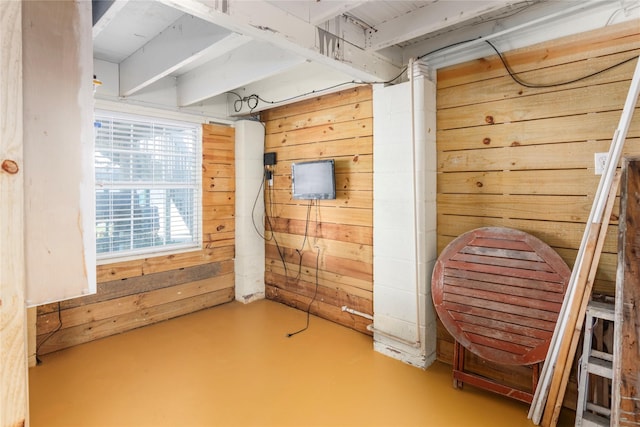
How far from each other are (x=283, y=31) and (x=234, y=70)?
4.06 ft

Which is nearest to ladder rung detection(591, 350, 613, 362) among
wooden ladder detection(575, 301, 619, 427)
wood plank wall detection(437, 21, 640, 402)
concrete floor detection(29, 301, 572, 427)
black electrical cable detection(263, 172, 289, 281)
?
wooden ladder detection(575, 301, 619, 427)

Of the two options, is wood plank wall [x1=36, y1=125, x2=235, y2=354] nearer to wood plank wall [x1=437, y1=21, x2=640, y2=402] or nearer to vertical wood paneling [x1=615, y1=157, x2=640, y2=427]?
wood plank wall [x1=437, y1=21, x2=640, y2=402]

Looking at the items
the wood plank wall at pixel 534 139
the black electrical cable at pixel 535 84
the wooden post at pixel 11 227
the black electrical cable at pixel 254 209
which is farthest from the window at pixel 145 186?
the black electrical cable at pixel 535 84

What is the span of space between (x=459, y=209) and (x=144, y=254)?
2849 millimetres

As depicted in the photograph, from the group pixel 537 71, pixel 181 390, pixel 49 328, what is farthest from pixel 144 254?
pixel 537 71

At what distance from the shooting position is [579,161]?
1.99m

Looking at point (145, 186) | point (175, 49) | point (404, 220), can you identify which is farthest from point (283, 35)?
point (145, 186)

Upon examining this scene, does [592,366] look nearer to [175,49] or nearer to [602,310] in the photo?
[602,310]

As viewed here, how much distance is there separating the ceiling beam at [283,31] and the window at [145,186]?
2.00 m

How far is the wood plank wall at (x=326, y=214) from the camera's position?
9.98ft

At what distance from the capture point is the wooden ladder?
172 centimetres

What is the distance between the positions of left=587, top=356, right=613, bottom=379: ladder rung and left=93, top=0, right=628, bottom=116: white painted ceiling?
185 centimetres

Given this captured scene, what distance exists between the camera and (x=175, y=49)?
2.42 m

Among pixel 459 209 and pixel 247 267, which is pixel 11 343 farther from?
pixel 247 267
